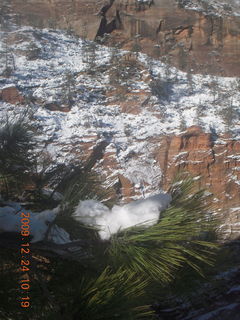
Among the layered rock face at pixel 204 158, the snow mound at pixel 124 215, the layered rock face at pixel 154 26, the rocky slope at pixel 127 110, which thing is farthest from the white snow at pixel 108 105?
the snow mound at pixel 124 215

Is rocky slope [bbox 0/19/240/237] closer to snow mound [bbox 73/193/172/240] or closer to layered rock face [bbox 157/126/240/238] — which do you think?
layered rock face [bbox 157/126/240/238]

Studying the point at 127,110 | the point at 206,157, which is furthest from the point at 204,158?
the point at 127,110

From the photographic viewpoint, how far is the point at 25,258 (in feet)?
1.80

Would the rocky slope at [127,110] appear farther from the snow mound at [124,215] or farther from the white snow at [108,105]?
the snow mound at [124,215]

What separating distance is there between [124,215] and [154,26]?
47.2 ft

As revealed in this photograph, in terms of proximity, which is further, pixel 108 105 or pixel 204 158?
pixel 108 105

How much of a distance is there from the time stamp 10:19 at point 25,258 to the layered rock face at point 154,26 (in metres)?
12.8

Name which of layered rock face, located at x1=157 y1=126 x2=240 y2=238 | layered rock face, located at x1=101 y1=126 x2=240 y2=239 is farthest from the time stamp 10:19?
layered rock face, located at x1=157 y1=126 x2=240 y2=238

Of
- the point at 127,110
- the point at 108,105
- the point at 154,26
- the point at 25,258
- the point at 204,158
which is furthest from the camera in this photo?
the point at 154,26

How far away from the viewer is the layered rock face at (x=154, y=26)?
510 inches

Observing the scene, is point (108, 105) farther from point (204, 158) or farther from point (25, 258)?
point (25, 258)

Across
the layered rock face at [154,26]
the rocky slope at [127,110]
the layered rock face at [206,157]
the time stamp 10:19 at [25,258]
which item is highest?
the time stamp 10:19 at [25,258]

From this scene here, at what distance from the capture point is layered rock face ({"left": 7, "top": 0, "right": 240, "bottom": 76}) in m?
12.9

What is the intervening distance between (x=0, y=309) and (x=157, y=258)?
10.9 inches
